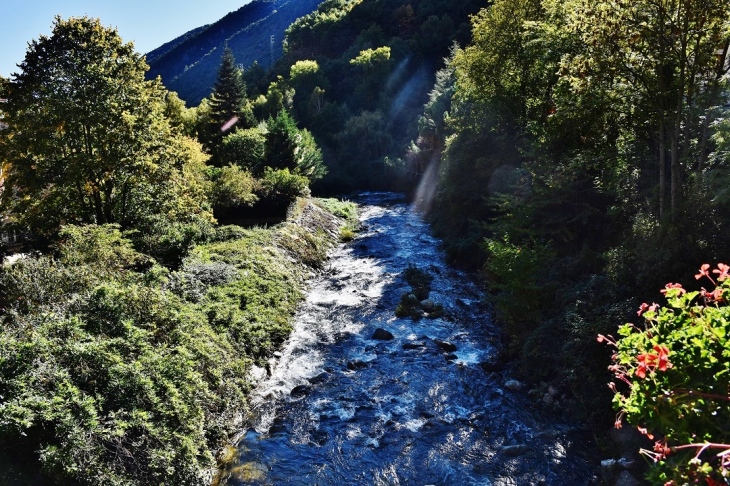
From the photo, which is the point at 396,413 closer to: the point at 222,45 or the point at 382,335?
the point at 382,335

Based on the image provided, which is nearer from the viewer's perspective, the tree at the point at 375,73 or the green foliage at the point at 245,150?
the green foliage at the point at 245,150

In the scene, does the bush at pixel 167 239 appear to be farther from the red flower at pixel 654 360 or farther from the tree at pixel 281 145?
the tree at pixel 281 145

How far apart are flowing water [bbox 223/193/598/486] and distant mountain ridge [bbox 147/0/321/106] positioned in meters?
116

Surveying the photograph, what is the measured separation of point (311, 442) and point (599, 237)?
1134cm

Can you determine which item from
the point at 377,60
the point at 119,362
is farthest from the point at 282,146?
the point at 377,60

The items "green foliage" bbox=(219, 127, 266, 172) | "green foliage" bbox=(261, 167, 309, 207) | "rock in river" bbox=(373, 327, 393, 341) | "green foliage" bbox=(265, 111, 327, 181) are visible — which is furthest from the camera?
"green foliage" bbox=(219, 127, 266, 172)

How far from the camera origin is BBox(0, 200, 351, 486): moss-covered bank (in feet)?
21.3

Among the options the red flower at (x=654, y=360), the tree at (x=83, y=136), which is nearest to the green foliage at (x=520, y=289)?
the red flower at (x=654, y=360)

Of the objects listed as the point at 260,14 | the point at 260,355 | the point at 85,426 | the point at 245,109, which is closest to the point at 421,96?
the point at 245,109

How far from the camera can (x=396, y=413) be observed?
10172 millimetres

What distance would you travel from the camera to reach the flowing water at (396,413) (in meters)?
8.22

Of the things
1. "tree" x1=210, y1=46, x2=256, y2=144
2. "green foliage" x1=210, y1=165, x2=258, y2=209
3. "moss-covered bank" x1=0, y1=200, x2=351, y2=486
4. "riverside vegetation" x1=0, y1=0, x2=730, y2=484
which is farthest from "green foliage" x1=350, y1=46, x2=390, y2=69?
"moss-covered bank" x1=0, y1=200, x2=351, y2=486

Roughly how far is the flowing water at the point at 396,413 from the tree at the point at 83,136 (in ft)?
30.0

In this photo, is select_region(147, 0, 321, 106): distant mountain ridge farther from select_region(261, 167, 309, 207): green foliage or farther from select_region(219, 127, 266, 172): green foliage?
select_region(261, 167, 309, 207): green foliage
